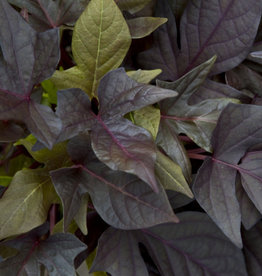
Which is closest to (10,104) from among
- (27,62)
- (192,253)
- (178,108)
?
Answer: (27,62)

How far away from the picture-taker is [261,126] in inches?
18.7

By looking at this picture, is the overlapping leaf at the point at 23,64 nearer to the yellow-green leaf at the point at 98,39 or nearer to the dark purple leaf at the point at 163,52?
the yellow-green leaf at the point at 98,39

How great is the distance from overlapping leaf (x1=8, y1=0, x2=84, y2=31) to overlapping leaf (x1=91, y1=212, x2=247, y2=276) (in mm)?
303

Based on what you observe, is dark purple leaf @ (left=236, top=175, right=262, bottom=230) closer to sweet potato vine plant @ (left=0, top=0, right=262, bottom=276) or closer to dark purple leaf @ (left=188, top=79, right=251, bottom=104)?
sweet potato vine plant @ (left=0, top=0, right=262, bottom=276)

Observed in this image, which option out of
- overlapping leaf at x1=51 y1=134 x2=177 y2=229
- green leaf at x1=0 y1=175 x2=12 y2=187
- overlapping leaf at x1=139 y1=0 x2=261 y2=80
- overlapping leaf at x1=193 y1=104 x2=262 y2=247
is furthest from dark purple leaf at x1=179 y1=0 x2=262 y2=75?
green leaf at x1=0 y1=175 x2=12 y2=187

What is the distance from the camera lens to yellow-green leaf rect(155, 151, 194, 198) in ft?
1.46

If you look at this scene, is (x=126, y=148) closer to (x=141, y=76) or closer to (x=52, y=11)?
(x=141, y=76)

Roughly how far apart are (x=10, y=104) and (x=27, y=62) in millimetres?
58

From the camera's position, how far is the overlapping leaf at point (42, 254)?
19.1 inches

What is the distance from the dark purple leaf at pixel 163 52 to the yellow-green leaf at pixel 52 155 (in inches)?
7.5

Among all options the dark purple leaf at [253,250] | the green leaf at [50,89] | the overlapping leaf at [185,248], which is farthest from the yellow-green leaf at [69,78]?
the dark purple leaf at [253,250]

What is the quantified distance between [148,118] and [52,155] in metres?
0.13

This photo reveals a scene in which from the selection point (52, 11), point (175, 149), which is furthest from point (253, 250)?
point (52, 11)

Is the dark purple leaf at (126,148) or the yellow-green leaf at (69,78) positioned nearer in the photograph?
the dark purple leaf at (126,148)
